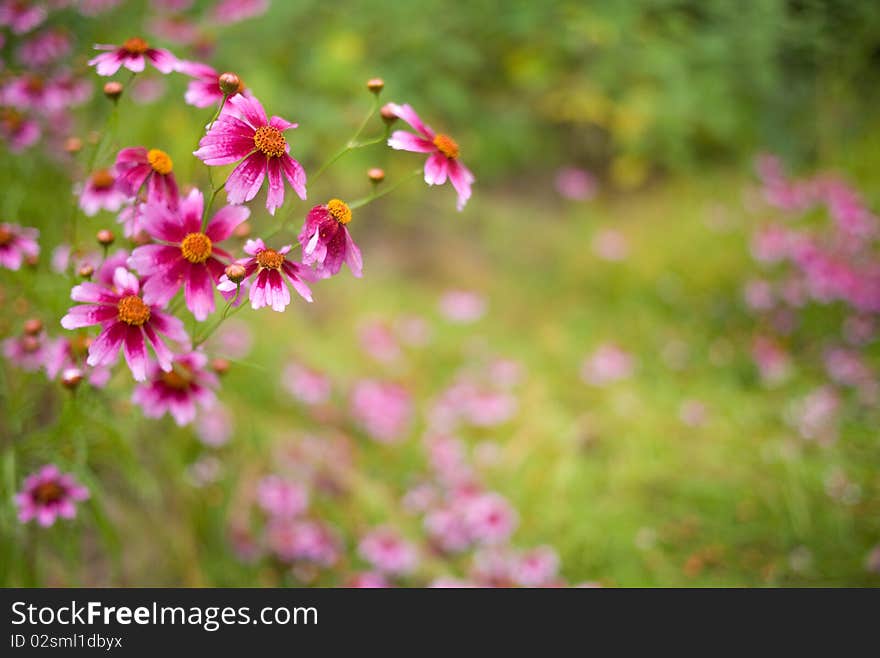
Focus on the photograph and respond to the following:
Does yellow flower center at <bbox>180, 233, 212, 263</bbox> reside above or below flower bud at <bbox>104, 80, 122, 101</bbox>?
below

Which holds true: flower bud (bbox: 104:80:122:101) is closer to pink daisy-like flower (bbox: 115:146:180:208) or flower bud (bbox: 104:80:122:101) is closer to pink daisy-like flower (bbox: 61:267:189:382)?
pink daisy-like flower (bbox: 115:146:180:208)

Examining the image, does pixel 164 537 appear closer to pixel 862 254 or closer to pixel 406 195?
pixel 406 195

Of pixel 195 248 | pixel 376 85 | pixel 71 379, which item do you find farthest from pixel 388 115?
pixel 71 379

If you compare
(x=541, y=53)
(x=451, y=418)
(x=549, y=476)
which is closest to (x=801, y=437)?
(x=549, y=476)

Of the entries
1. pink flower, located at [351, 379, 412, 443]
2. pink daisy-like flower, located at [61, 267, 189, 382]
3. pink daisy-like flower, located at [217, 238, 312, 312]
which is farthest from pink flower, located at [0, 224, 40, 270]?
pink flower, located at [351, 379, 412, 443]

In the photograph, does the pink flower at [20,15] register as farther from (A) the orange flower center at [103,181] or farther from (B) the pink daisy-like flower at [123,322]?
(B) the pink daisy-like flower at [123,322]

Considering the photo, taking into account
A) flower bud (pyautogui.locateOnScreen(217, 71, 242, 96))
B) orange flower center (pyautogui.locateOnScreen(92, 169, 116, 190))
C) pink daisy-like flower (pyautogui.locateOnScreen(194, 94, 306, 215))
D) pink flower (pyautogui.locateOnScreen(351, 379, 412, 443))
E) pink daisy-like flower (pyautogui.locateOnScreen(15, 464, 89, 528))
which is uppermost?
pink flower (pyautogui.locateOnScreen(351, 379, 412, 443))

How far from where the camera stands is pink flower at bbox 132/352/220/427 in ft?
3.20

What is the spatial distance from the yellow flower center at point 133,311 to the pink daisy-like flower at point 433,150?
1.11ft

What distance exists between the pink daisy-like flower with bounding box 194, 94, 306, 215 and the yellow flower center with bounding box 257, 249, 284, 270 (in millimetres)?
45

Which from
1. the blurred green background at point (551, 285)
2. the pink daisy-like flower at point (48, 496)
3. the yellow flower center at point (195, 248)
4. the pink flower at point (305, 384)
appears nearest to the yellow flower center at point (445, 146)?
the yellow flower center at point (195, 248)

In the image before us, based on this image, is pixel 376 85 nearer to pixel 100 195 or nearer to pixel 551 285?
pixel 100 195

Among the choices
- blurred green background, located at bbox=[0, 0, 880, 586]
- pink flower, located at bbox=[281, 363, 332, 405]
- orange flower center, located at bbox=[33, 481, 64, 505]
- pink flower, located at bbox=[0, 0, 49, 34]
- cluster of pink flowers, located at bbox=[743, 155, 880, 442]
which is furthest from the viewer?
cluster of pink flowers, located at bbox=[743, 155, 880, 442]

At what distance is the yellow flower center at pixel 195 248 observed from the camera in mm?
816
